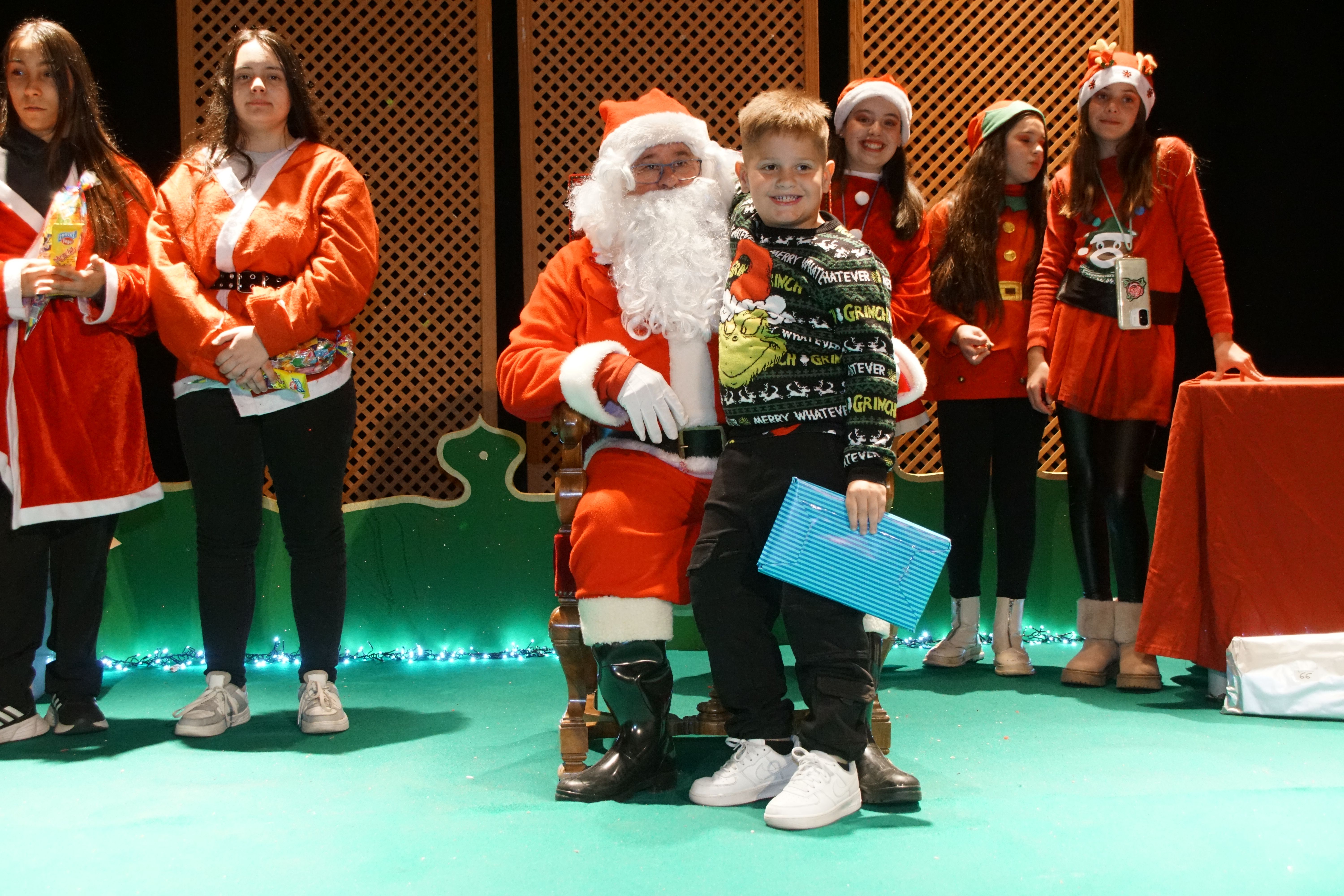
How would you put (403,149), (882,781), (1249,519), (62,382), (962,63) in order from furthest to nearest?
(962,63), (403,149), (1249,519), (62,382), (882,781)

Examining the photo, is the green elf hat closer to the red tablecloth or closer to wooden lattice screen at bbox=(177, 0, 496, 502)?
the red tablecloth

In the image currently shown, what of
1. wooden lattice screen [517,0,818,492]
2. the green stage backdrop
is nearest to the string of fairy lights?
the green stage backdrop

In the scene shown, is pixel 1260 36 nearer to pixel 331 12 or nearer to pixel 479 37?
pixel 479 37

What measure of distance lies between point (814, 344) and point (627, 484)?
48 cm

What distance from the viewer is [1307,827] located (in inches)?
75.6

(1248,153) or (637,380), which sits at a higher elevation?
(1248,153)

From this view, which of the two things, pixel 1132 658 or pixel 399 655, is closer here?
pixel 1132 658

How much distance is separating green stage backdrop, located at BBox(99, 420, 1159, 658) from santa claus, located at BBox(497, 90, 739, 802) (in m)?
1.46

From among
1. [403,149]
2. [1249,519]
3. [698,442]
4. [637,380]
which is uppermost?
[403,149]

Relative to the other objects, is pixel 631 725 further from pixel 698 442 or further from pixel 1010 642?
pixel 1010 642

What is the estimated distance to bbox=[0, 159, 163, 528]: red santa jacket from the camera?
2.69 metres

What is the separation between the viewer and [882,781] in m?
2.11

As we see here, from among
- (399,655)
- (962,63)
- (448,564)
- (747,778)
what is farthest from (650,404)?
(962,63)

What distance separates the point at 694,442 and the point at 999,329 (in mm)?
1426
